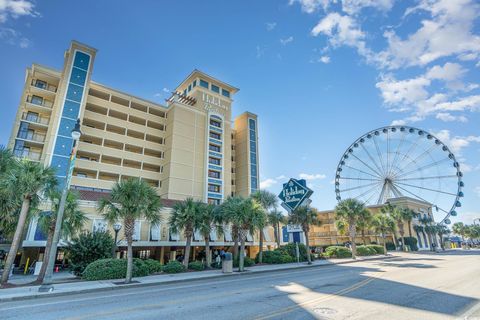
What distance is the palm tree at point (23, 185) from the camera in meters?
16.6

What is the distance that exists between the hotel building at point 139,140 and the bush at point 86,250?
8.75 metres

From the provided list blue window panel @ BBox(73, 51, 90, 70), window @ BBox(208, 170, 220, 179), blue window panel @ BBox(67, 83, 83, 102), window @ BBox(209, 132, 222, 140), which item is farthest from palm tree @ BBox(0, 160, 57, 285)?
window @ BBox(209, 132, 222, 140)

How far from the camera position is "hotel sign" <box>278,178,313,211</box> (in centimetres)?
2647

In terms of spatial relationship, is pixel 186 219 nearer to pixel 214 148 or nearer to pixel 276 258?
pixel 276 258

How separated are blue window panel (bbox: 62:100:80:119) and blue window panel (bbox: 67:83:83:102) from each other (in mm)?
808

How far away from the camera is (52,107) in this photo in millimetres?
44594

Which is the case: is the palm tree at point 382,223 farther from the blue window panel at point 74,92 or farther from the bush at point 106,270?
the blue window panel at point 74,92

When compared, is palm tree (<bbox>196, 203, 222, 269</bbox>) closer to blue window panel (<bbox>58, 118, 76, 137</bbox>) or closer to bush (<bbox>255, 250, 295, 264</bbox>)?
bush (<bbox>255, 250, 295, 264</bbox>)

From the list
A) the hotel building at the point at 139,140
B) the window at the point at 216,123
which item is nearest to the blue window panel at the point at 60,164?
the hotel building at the point at 139,140

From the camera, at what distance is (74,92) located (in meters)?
42.2

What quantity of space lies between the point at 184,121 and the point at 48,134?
76.0 feet

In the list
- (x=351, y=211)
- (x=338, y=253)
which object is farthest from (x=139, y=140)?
(x=338, y=253)

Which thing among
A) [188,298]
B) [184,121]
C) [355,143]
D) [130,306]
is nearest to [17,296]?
[130,306]

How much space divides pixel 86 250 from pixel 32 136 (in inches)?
1205
